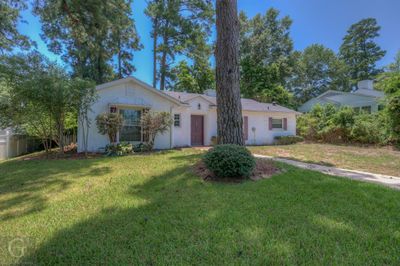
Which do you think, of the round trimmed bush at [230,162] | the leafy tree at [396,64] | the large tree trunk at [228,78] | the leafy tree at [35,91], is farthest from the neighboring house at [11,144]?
the leafy tree at [396,64]

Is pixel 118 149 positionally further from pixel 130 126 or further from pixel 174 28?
pixel 174 28

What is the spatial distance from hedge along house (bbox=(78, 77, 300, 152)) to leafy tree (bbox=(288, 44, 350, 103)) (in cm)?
2001

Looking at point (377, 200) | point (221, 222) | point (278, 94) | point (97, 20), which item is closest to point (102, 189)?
point (221, 222)

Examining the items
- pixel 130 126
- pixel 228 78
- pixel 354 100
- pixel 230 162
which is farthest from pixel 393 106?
pixel 130 126

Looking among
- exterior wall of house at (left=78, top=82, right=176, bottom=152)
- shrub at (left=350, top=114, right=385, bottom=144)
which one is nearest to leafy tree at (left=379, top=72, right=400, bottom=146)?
shrub at (left=350, top=114, right=385, bottom=144)

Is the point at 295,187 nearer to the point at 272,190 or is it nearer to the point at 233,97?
the point at 272,190

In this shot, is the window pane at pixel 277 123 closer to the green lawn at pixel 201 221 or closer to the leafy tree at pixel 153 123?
the leafy tree at pixel 153 123

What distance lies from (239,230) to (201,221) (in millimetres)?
572

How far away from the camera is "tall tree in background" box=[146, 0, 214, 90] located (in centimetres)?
2284

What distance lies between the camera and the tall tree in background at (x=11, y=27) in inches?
462

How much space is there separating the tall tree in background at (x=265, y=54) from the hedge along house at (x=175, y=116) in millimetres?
9594

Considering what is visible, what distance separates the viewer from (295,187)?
4.75m

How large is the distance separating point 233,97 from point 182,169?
2.54 m

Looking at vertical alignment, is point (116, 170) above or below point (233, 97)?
below
